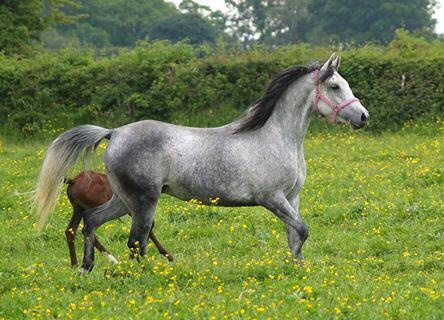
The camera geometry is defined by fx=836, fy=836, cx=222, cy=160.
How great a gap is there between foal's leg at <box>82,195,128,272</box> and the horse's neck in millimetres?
1949

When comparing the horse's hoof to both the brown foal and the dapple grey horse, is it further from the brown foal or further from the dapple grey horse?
the dapple grey horse

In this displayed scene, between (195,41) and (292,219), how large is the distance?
2617 inches

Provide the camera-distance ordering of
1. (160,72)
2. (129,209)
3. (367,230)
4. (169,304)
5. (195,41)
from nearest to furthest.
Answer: (169,304) → (129,209) → (367,230) → (160,72) → (195,41)

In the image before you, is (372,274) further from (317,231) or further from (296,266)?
(317,231)

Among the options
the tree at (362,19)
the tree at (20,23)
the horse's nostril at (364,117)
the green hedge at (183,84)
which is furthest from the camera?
the tree at (362,19)

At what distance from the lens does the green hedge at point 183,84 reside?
73.8 ft

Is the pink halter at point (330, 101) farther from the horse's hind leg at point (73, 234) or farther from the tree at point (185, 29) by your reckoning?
the tree at point (185, 29)

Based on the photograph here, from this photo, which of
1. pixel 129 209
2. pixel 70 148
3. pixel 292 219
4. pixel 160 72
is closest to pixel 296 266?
pixel 292 219

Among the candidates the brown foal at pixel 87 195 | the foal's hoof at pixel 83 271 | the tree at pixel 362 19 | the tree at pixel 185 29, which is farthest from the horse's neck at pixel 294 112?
the tree at pixel 185 29

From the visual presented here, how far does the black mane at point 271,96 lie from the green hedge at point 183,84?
42.1ft

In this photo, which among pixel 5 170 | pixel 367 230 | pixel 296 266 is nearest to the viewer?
pixel 296 266

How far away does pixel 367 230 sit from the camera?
11.9 metres

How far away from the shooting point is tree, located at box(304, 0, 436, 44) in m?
70.9

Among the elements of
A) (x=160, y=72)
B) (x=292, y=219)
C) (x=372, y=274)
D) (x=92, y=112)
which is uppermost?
(x=292, y=219)
